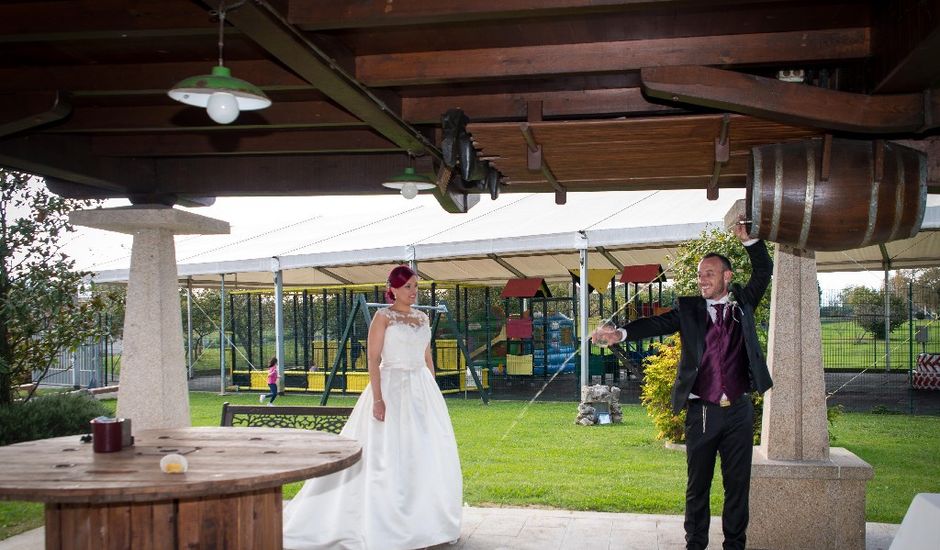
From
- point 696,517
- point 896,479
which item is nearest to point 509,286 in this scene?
point 896,479

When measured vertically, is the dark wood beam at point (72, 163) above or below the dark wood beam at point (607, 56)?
below

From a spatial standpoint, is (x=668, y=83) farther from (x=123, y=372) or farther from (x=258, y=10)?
(x=123, y=372)

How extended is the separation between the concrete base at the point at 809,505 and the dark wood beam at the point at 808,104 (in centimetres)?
228

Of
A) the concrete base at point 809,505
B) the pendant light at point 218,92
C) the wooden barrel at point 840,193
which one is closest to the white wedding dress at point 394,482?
the concrete base at point 809,505

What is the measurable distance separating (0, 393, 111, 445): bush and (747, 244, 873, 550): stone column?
6.61 meters

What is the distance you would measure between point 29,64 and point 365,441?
2.95 m

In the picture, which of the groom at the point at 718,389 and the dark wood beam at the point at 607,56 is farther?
the groom at the point at 718,389

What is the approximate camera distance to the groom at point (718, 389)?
15.0 ft

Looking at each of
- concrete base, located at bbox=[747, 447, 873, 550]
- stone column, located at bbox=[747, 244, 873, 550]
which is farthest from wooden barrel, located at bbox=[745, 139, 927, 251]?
concrete base, located at bbox=[747, 447, 873, 550]

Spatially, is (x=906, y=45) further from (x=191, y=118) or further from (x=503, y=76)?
(x=191, y=118)

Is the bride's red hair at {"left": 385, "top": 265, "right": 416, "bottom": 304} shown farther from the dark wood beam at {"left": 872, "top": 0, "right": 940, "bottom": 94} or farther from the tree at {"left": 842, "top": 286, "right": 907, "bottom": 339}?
the tree at {"left": 842, "top": 286, "right": 907, "bottom": 339}

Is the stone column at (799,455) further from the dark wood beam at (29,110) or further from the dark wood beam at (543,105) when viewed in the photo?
the dark wood beam at (29,110)

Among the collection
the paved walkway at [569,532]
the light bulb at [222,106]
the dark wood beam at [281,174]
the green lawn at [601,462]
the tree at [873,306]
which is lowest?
the green lawn at [601,462]

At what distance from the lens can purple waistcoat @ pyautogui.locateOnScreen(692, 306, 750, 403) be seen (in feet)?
15.0
